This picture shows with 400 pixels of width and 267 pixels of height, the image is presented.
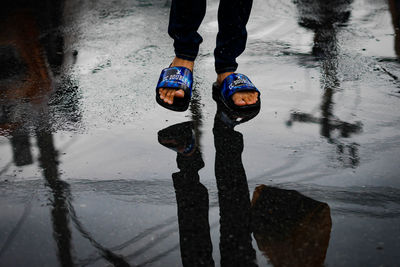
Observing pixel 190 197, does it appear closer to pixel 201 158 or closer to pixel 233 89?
pixel 201 158

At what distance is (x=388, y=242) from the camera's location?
4.32ft

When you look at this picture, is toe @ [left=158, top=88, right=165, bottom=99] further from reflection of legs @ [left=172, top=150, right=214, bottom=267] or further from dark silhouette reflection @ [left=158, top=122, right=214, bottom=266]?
reflection of legs @ [left=172, top=150, right=214, bottom=267]

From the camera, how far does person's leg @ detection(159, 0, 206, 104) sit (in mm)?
2170

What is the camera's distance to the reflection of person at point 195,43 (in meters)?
2.17

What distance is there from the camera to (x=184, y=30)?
88.1 inches

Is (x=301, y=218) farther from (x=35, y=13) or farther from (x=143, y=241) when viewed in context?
(x=35, y=13)

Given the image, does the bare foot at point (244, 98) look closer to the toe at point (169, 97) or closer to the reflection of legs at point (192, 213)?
the toe at point (169, 97)

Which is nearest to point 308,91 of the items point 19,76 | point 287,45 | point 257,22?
point 287,45

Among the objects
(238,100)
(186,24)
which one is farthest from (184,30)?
(238,100)

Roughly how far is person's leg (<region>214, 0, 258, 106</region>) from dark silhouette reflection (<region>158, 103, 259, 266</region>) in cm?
13

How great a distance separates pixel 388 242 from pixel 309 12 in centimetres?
287

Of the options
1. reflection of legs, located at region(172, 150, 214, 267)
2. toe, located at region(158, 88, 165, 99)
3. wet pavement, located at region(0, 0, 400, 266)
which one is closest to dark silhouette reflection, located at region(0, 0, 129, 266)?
wet pavement, located at region(0, 0, 400, 266)

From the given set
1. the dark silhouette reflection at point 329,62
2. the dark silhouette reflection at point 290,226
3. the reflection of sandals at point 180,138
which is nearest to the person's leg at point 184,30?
the reflection of sandals at point 180,138

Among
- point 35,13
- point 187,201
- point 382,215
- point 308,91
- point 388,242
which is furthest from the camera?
point 35,13
